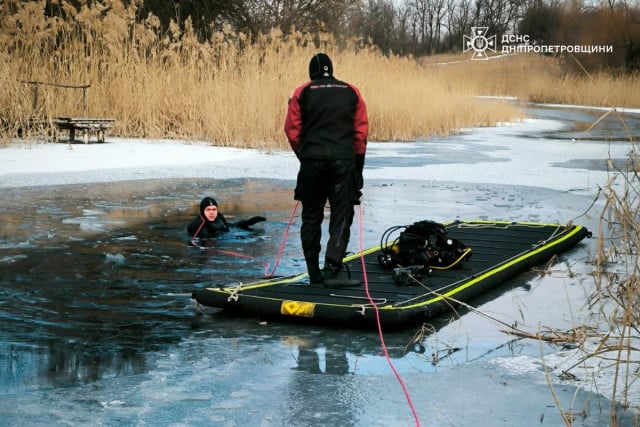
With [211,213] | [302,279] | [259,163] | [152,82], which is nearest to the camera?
[302,279]

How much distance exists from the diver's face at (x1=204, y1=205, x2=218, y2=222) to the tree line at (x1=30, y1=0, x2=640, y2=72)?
20.6 ft

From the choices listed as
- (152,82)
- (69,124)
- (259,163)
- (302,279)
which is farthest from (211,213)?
(152,82)

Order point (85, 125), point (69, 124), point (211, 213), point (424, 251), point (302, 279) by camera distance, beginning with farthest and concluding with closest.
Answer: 1. point (69, 124)
2. point (85, 125)
3. point (211, 213)
4. point (424, 251)
5. point (302, 279)

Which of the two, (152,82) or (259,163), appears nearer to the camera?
(259,163)

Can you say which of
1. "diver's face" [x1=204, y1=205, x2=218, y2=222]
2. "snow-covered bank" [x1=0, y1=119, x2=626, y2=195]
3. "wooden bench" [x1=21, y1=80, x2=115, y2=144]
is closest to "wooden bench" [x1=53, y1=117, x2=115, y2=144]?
"wooden bench" [x1=21, y1=80, x2=115, y2=144]

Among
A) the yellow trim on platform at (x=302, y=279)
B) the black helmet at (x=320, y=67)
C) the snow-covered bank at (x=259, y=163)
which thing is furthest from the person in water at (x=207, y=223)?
the snow-covered bank at (x=259, y=163)

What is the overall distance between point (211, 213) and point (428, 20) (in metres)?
76.9

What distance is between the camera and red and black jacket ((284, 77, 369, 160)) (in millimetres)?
6461

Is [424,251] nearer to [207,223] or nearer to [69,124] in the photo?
[207,223]

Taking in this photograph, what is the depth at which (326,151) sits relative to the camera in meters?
6.44

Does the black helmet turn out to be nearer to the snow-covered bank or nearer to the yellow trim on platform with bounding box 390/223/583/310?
the yellow trim on platform with bounding box 390/223/583/310

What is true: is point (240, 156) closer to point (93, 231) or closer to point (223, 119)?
point (223, 119)

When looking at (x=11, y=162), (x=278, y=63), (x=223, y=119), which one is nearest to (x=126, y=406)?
(x=11, y=162)

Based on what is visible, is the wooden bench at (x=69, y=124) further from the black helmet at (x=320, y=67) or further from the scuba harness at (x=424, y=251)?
the black helmet at (x=320, y=67)
